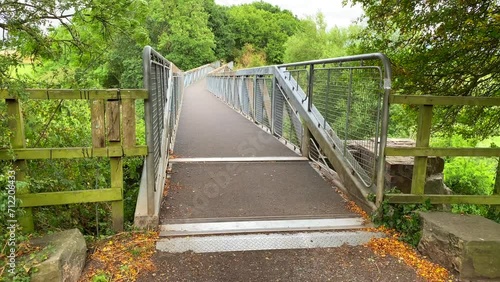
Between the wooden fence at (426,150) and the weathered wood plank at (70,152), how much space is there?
2240 mm

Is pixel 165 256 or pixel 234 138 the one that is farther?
pixel 234 138

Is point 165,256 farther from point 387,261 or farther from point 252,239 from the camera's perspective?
point 387,261

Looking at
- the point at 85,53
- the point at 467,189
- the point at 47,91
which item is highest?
the point at 85,53

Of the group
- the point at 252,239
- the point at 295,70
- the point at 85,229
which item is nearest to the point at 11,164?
the point at 85,229

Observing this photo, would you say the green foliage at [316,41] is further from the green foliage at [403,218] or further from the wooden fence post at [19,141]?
the wooden fence post at [19,141]

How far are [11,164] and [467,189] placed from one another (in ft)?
38.5

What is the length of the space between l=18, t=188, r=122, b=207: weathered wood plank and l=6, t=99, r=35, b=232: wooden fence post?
7cm

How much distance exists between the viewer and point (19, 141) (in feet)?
9.79

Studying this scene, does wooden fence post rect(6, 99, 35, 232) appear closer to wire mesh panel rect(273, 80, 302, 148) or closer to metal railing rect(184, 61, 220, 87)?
wire mesh panel rect(273, 80, 302, 148)

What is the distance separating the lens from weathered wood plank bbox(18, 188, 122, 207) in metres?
3.03

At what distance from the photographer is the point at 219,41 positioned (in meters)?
66.7

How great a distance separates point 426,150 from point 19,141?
134 inches

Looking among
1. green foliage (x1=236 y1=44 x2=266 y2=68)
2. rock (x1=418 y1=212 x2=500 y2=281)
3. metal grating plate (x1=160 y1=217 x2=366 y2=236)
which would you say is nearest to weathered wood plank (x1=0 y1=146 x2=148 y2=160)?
metal grating plate (x1=160 y1=217 x2=366 y2=236)

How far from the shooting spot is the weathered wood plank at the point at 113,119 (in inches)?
124
